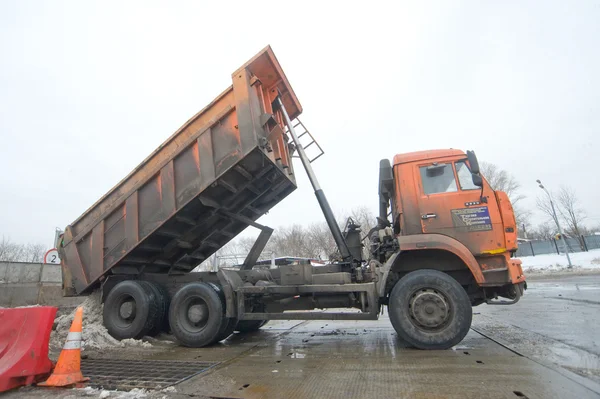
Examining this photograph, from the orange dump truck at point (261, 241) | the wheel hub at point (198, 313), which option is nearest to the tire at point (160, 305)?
the orange dump truck at point (261, 241)

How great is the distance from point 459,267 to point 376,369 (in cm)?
219

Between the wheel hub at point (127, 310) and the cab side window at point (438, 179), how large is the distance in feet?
18.5

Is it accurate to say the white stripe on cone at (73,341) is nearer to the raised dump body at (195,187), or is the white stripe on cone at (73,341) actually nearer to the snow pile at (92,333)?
the snow pile at (92,333)

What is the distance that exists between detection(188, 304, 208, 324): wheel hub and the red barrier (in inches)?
87.8

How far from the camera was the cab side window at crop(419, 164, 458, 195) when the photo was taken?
5223 millimetres

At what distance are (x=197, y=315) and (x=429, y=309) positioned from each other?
3861 millimetres

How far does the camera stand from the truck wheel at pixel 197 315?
5.65 m

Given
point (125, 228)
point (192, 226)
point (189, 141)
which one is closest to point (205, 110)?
point (189, 141)

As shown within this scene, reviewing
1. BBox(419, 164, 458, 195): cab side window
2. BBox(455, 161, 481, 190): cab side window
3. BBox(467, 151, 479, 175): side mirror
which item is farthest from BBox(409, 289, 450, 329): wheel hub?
BBox(467, 151, 479, 175): side mirror

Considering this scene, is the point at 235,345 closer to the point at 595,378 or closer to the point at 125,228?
the point at 125,228

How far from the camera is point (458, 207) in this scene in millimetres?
5082

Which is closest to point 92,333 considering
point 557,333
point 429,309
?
point 429,309

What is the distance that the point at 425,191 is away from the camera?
5285 millimetres

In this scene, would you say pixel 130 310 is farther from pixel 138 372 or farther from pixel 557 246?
pixel 557 246
